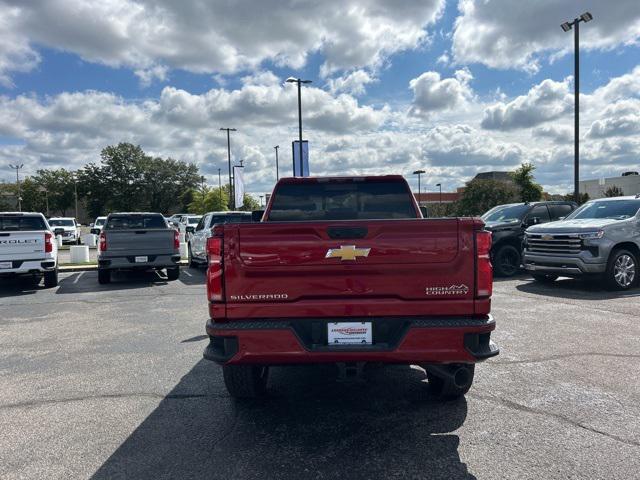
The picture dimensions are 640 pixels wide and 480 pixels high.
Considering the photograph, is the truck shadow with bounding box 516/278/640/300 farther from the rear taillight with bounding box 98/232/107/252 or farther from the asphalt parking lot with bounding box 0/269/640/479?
the rear taillight with bounding box 98/232/107/252

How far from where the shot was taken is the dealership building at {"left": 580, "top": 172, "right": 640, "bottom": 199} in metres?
51.4

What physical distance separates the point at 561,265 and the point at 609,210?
1855 millimetres

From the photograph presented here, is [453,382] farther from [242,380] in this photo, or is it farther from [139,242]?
[139,242]

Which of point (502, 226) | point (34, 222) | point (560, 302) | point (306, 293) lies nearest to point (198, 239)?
point (34, 222)

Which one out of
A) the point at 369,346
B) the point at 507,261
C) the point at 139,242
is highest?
the point at 139,242

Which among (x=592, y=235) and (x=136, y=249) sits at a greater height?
(x=592, y=235)

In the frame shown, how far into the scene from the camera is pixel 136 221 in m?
14.8

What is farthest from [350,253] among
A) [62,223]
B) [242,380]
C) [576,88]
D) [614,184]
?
[614,184]

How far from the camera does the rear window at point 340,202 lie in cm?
546

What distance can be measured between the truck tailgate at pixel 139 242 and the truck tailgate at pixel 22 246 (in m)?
1.43

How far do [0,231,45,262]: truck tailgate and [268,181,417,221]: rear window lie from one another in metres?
8.36

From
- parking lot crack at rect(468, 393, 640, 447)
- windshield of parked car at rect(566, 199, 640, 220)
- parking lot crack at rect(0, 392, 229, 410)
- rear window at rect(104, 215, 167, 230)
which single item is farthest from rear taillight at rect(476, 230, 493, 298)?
rear window at rect(104, 215, 167, 230)

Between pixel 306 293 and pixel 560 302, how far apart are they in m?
7.09

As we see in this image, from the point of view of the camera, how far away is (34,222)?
12.4 m
